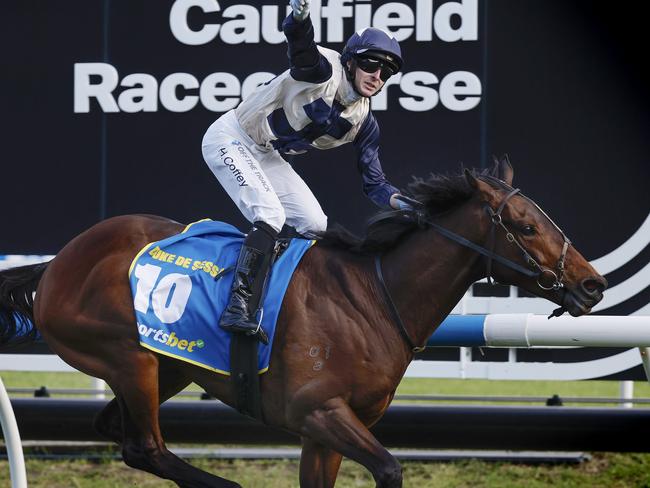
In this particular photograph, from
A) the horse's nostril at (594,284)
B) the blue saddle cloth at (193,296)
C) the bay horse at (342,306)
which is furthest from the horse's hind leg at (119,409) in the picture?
the horse's nostril at (594,284)

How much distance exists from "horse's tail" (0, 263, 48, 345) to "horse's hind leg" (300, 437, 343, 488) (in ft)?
3.79

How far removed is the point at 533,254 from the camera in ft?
11.3

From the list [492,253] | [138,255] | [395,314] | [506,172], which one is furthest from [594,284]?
[138,255]

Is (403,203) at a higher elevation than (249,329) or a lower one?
higher

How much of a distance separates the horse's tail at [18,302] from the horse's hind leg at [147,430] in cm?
49

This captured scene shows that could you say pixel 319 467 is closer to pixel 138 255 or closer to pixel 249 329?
pixel 249 329

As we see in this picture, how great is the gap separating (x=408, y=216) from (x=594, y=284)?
2.20 ft

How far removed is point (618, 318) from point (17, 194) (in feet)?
8.44

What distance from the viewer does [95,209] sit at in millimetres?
4715

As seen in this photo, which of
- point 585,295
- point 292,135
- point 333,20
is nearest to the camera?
point 585,295

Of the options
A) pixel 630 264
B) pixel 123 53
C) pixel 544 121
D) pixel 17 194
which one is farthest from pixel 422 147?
pixel 17 194

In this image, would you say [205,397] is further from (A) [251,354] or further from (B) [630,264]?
(B) [630,264]

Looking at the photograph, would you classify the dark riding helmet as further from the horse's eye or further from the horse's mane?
the horse's eye

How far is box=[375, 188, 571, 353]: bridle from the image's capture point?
11.1 ft
